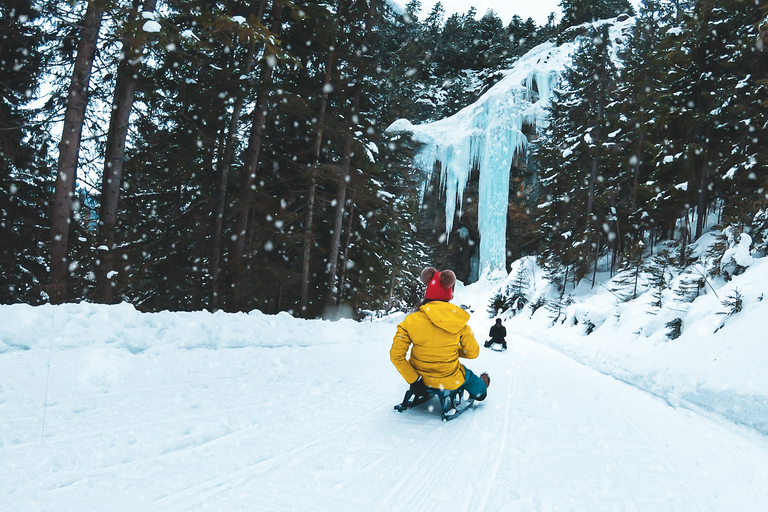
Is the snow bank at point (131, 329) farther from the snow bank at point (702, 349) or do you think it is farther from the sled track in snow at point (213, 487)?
the snow bank at point (702, 349)


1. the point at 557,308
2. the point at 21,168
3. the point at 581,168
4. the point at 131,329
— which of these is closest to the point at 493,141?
the point at 581,168

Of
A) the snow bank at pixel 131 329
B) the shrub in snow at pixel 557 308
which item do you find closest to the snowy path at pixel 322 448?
the snow bank at pixel 131 329

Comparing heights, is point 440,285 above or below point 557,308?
above

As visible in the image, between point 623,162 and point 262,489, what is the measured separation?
68.0ft

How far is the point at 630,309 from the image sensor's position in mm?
10258

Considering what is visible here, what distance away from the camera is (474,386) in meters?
4.09

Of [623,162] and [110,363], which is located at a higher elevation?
[623,162]

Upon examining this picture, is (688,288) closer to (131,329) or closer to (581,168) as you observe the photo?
(131,329)

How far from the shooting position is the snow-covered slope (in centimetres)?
2858

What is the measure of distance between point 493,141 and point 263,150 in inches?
786

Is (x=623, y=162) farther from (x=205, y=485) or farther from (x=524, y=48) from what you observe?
(x=524, y=48)

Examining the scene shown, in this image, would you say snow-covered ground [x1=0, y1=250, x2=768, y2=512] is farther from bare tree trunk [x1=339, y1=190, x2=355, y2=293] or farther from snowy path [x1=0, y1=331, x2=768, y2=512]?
bare tree trunk [x1=339, y1=190, x2=355, y2=293]

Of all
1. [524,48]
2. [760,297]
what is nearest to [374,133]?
[760,297]

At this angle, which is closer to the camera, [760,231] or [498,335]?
[760,231]
